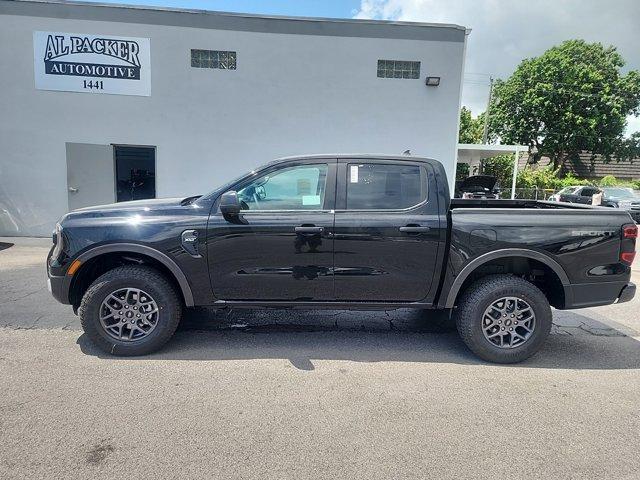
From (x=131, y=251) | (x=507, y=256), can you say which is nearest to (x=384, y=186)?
(x=507, y=256)

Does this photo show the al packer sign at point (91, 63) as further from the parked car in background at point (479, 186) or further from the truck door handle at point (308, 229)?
the parked car in background at point (479, 186)

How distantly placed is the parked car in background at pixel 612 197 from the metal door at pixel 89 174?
17.7 metres

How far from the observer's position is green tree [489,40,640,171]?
30.7 meters

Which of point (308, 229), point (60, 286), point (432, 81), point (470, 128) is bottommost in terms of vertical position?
point (60, 286)

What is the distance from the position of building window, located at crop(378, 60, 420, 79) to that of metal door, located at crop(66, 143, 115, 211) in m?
6.84

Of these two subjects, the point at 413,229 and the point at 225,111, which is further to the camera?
the point at 225,111

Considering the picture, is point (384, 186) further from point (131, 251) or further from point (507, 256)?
point (131, 251)

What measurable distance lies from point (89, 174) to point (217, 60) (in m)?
4.14

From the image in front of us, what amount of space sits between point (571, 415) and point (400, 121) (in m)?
8.58

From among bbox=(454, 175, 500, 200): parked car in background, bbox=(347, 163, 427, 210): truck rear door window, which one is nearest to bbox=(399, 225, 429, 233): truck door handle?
bbox=(347, 163, 427, 210): truck rear door window

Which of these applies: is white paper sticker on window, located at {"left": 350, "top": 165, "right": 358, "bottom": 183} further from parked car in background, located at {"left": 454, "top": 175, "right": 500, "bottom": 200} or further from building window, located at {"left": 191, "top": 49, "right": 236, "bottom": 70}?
parked car in background, located at {"left": 454, "top": 175, "right": 500, "bottom": 200}

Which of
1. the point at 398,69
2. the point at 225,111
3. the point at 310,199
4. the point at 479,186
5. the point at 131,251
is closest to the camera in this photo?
the point at 131,251

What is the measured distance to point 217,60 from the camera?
10344 mm

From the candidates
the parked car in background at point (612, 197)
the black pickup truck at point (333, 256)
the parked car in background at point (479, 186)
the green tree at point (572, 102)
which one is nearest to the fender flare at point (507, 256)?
the black pickup truck at point (333, 256)
